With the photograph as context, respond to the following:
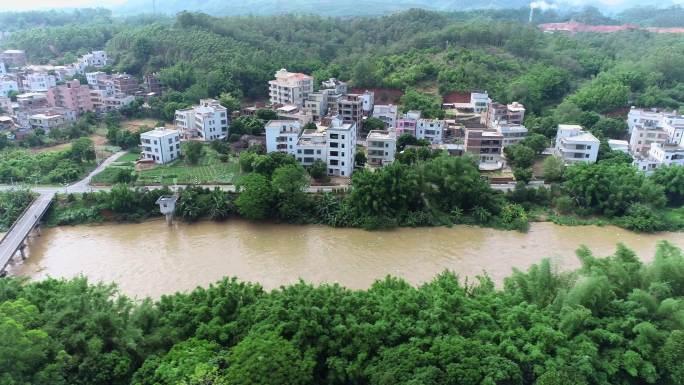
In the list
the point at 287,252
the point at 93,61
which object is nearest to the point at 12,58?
the point at 93,61

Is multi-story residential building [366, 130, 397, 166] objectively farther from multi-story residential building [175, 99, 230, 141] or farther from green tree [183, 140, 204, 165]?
multi-story residential building [175, 99, 230, 141]

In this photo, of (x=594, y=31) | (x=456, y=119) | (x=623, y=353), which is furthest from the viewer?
(x=594, y=31)

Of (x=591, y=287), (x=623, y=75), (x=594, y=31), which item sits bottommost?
(x=591, y=287)

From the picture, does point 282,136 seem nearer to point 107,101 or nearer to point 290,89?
point 290,89

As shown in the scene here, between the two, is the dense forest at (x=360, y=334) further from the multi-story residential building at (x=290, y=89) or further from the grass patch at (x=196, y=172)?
the multi-story residential building at (x=290, y=89)

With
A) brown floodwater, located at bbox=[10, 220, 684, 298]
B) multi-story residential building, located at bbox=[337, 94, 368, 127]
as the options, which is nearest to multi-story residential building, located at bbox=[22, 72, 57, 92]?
multi-story residential building, located at bbox=[337, 94, 368, 127]

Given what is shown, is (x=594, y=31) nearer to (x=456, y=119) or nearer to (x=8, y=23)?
(x=456, y=119)

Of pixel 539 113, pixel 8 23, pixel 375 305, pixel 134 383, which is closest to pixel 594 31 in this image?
pixel 539 113
